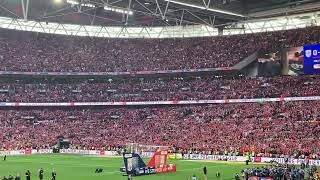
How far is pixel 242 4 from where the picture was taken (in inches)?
2808

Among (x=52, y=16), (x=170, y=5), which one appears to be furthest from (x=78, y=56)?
(x=170, y=5)

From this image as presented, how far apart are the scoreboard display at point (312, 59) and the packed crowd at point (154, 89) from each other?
2.16 m

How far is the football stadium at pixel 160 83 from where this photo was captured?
5728 centimetres

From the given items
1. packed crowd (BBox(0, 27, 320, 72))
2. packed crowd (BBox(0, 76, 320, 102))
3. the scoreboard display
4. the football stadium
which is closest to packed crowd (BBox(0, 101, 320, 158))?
the football stadium

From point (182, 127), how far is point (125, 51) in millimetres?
25624

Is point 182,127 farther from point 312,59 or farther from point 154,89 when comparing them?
point 312,59

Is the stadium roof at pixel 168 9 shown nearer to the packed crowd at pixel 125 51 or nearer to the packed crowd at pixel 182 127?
the packed crowd at pixel 125 51

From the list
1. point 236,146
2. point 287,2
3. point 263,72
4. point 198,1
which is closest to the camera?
point 236,146

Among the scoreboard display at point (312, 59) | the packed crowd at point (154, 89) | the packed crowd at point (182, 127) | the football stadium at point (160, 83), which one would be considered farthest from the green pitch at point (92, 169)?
the scoreboard display at point (312, 59)

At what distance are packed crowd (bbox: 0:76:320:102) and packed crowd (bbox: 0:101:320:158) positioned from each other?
2069mm

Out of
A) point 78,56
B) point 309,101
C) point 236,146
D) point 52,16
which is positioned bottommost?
point 236,146

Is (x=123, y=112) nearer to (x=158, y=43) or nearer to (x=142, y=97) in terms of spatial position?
(x=142, y=97)

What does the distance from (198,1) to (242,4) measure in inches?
436

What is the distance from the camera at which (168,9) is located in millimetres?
67688
